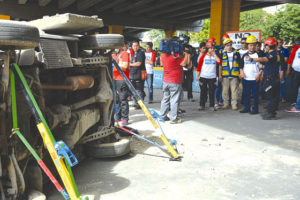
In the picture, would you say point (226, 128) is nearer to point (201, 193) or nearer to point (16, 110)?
point (201, 193)

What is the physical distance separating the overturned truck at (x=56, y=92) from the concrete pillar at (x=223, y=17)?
29.3 ft

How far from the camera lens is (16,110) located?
2.55 metres

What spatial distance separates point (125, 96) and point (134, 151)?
1.97 m

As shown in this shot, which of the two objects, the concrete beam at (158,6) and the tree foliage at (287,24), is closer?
the concrete beam at (158,6)

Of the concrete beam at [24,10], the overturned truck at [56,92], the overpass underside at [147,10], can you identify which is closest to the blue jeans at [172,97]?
the overturned truck at [56,92]

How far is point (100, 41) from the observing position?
150 inches

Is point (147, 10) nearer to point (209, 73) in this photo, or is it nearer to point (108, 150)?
point (209, 73)

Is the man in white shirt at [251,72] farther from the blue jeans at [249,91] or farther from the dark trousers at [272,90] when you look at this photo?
the dark trousers at [272,90]

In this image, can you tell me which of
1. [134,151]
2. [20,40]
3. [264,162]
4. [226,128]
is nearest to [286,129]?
[226,128]

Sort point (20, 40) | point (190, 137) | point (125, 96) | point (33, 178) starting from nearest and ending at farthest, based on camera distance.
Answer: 1. point (20, 40)
2. point (33, 178)
3. point (190, 137)
4. point (125, 96)

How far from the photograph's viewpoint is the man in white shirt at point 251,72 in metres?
7.18

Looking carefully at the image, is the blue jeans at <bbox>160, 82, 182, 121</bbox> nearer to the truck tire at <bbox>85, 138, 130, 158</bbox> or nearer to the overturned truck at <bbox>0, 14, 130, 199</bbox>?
the overturned truck at <bbox>0, 14, 130, 199</bbox>

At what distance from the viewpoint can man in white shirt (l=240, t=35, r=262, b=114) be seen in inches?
283

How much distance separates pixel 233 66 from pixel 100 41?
15.9 ft
